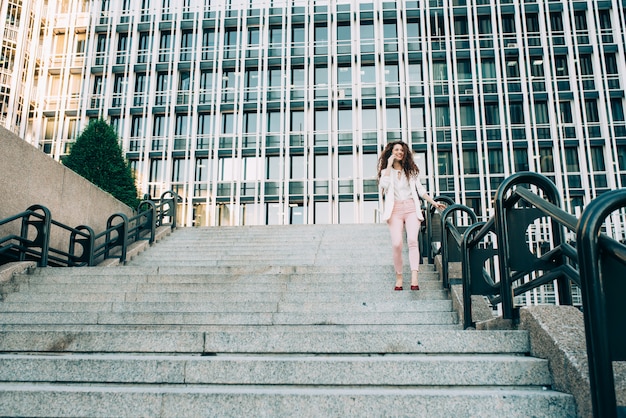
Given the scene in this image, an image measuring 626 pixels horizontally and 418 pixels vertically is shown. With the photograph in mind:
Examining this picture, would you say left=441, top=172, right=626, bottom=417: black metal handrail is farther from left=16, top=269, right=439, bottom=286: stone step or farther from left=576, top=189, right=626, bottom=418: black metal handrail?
left=16, top=269, right=439, bottom=286: stone step

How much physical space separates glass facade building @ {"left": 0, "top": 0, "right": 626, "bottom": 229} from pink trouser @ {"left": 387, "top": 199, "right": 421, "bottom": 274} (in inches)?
811

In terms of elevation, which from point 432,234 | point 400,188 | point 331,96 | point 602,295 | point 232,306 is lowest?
point 232,306

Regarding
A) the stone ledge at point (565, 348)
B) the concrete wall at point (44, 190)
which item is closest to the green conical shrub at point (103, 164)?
the concrete wall at point (44, 190)

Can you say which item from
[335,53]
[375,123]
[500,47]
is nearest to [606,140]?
[500,47]

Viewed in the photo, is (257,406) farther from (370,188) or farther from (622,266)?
(370,188)

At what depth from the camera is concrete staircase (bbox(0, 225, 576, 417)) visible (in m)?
2.62

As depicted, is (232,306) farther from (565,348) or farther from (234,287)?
(565,348)

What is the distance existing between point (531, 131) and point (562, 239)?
25.1 meters

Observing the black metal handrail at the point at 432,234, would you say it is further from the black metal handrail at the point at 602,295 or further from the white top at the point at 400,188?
the black metal handrail at the point at 602,295

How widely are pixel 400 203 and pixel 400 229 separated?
30 centimetres

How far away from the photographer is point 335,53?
28328 mm

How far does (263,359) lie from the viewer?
3.03m

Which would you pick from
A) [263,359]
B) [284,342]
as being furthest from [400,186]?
[263,359]

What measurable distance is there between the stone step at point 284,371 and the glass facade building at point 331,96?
23442 mm
